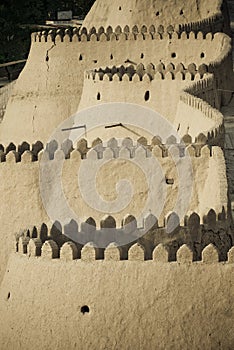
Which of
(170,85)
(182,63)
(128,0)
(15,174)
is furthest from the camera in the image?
(128,0)

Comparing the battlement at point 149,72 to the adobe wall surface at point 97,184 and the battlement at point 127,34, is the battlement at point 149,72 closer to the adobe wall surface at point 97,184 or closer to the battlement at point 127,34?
the battlement at point 127,34

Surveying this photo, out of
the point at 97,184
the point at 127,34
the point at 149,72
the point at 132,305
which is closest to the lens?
the point at 132,305

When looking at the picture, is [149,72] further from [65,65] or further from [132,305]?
[132,305]

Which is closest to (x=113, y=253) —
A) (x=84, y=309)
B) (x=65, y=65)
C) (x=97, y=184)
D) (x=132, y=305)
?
(x=132, y=305)

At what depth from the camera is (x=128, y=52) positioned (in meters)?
41.9

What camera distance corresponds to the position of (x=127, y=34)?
139 ft

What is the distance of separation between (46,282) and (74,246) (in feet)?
2.78

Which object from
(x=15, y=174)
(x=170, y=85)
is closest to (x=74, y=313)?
(x=15, y=174)

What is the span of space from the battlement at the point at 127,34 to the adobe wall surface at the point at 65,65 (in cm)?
8

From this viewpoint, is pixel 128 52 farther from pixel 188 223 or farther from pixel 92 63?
pixel 188 223

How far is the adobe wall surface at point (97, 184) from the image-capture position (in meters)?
24.8

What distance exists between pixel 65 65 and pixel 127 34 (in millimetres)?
2519

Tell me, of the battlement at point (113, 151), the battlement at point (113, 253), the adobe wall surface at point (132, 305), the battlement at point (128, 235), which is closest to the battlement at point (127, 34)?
the battlement at point (113, 151)

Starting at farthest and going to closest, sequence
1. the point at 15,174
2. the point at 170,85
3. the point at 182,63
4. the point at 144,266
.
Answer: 1. the point at 182,63
2. the point at 170,85
3. the point at 15,174
4. the point at 144,266
